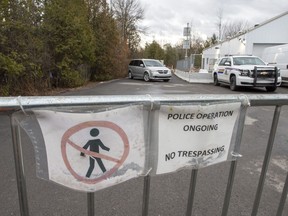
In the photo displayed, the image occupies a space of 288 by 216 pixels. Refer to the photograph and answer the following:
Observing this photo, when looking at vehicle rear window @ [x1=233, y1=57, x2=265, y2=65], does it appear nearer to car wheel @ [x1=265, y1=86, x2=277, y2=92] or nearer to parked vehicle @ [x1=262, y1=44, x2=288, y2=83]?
car wheel @ [x1=265, y1=86, x2=277, y2=92]

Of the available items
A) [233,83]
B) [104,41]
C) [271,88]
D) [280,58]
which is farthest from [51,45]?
[280,58]

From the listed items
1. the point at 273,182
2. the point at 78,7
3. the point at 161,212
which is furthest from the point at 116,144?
the point at 78,7

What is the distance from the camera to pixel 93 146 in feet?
4.82

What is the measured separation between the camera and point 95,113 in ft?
4.58

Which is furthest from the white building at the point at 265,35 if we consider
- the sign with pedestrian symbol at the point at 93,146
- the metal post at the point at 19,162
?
the metal post at the point at 19,162

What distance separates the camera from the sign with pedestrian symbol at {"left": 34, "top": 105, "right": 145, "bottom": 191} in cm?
139

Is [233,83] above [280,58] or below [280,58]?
below

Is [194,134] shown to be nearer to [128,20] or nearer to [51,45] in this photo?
[51,45]

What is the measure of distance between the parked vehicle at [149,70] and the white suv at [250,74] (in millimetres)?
6712

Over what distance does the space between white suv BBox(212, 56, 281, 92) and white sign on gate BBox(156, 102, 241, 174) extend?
41.9 ft

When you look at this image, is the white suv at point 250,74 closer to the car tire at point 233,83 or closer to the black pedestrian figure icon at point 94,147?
the car tire at point 233,83

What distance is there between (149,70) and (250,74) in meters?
9.62

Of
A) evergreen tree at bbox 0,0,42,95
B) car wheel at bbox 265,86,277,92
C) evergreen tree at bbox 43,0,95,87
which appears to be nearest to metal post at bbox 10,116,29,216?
evergreen tree at bbox 0,0,42,95

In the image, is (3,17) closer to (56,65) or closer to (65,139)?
(56,65)
